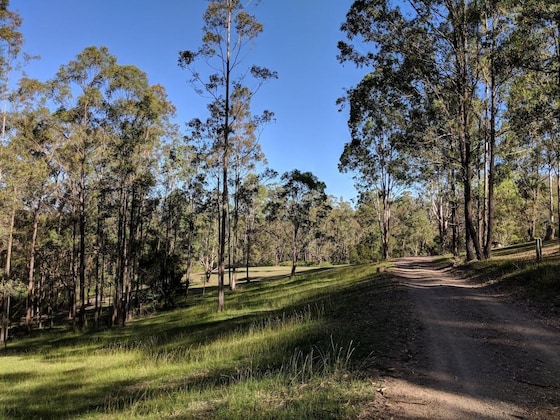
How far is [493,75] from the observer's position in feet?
66.4

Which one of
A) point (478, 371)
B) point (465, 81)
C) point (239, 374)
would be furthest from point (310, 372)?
point (465, 81)

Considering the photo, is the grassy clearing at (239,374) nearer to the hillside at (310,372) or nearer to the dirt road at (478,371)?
the hillside at (310,372)

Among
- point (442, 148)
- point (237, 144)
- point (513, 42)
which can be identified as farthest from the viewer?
point (237, 144)

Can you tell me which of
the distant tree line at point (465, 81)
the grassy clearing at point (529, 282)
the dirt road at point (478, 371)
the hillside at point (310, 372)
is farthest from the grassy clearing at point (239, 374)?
the distant tree line at point (465, 81)

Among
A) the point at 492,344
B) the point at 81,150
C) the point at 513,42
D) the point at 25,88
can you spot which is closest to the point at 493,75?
the point at 513,42

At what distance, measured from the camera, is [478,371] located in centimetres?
577

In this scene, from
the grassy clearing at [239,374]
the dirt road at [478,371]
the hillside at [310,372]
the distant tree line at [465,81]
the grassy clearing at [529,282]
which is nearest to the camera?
the dirt road at [478,371]

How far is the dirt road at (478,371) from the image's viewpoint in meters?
4.58

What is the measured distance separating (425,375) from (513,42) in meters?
16.9

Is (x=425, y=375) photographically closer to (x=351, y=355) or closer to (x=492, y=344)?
(x=351, y=355)

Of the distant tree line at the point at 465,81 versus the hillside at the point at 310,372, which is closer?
the hillside at the point at 310,372

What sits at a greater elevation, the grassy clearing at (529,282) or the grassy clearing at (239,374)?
the grassy clearing at (529,282)

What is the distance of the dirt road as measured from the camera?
4.58 meters

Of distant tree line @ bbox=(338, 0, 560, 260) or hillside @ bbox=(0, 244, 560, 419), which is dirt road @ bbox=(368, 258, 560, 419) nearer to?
hillside @ bbox=(0, 244, 560, 419)
